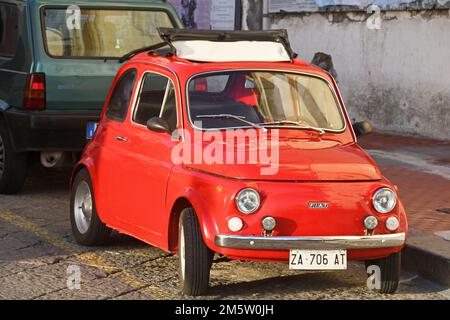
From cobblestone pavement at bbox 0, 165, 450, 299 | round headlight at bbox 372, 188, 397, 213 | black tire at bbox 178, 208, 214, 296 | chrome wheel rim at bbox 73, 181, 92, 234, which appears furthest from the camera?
chrome wheel rim at bbox 73, 181, 92, 234

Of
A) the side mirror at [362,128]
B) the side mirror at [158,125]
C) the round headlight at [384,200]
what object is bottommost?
the round headlight at [384,200]

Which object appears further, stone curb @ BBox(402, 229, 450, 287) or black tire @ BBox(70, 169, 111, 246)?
black tire @ BBox(70, 169, 111, 246)

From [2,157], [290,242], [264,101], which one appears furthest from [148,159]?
[2,157]

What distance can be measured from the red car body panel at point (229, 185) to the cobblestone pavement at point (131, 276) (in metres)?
0.30

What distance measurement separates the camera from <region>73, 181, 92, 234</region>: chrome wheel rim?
9.48 metres

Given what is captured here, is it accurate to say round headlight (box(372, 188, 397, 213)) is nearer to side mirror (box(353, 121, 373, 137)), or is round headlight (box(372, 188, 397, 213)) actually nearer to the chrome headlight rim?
the chrome headlight rim

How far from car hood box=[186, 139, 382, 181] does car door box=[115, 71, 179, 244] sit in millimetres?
428

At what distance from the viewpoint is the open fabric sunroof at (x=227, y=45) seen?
350 inches

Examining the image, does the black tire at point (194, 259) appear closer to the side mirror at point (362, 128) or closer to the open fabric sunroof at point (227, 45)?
the open fabric sunroof at point (227, 45)

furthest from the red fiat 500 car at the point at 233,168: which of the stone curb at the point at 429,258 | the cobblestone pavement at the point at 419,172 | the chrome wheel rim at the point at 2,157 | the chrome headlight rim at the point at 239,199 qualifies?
the chrome wheel rim at the point at 2,157

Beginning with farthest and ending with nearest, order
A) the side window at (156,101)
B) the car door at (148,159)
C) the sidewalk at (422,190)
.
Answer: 1. the sidewalk at (422,190)
2. the side window at (156,101)
3. the car door at (148,159)

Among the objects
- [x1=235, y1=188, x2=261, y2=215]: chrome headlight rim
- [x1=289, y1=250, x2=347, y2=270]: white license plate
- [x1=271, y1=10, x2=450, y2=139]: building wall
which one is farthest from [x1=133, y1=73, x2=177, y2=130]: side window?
[x1=271, y1=10, x2=450, y2=139]: building wall

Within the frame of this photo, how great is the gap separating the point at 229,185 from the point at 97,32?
4962mm

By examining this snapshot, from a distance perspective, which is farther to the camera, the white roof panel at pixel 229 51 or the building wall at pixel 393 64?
the building wall at pixel 393 64
